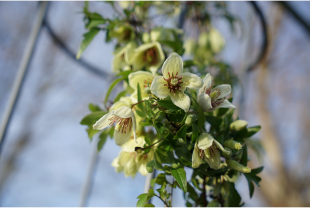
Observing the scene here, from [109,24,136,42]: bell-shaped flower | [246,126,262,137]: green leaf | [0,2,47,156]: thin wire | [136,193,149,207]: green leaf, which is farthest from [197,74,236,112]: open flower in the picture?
[0,2,47,156]: thin wire

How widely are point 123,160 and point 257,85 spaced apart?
4.72 metres

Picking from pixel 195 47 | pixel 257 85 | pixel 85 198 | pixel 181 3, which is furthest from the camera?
pixel 257 85

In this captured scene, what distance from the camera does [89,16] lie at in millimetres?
648

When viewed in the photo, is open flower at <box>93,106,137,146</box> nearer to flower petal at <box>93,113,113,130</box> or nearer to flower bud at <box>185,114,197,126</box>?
flower petal at <box>93,113,113,130</box>

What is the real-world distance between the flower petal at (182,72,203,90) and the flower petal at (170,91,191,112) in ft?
0.07

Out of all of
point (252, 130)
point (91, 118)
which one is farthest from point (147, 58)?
point (252, 130)

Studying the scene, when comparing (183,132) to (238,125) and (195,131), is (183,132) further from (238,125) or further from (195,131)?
(238,125)

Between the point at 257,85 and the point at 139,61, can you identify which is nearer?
the point at 139,61

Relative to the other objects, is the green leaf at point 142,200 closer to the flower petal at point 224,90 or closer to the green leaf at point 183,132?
the green leaf at point 183,132

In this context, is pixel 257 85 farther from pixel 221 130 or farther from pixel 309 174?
pixel 221 130

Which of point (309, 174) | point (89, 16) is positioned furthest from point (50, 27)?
point (309, 174)

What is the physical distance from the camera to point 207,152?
0.42 metres

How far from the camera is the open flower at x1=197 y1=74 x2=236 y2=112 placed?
421 millimetres

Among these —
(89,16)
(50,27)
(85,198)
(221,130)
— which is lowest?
(85,198)
